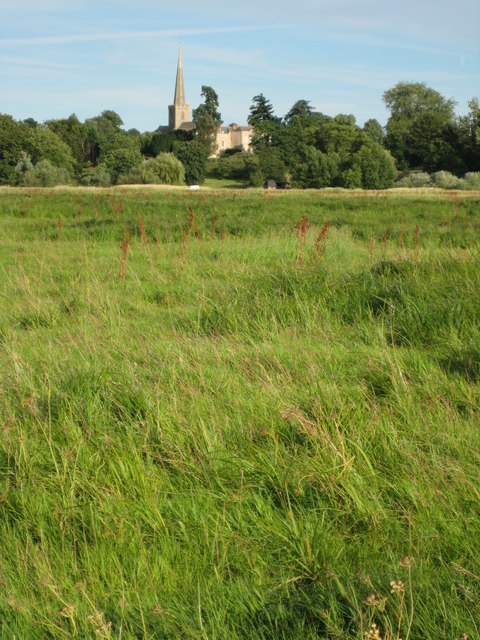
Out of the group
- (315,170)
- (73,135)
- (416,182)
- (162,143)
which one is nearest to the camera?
(416,182)

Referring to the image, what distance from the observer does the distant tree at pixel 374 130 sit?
102 metres

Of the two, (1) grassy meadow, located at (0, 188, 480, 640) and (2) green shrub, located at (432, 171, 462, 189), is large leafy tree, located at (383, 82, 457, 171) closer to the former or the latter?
(2) green shrub, located at (432, 171, 462, 189)

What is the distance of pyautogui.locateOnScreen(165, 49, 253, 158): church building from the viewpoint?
154250mm

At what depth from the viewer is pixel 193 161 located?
93375 millimetres

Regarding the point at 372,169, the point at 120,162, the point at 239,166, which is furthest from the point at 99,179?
the point at 372,169

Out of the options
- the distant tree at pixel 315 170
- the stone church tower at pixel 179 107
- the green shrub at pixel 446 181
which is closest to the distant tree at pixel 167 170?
the distant tree at pixel 315 170

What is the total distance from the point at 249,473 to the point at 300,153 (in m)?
84.3

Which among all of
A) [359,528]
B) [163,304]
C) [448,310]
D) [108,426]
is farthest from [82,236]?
[359,528]

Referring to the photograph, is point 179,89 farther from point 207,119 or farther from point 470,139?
point 470,139

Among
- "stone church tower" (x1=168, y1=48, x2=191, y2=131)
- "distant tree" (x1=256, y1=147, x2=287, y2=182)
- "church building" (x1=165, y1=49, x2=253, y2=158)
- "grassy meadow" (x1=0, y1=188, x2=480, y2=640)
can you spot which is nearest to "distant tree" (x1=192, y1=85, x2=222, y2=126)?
"church building" (x1=165, y1=49, x2=253, y2=158)

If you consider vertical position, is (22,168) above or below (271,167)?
below

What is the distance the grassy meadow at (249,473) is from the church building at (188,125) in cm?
14817

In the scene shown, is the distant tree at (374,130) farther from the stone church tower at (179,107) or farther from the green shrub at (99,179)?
the stone church tower at (179,107)

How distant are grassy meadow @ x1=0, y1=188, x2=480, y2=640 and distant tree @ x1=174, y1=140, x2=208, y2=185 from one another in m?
89.0
